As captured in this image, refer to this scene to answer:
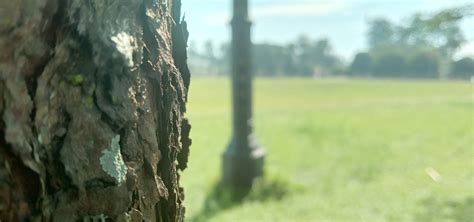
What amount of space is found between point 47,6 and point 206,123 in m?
8.72

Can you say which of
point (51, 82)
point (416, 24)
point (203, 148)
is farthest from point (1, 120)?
point (203, 148)

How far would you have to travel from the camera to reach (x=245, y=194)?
454cm

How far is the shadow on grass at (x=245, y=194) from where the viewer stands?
14.3 feet

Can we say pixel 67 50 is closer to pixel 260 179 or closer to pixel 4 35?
pixel 4 35

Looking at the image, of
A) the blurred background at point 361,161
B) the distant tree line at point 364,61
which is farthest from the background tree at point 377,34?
the blurred background at point 361,161

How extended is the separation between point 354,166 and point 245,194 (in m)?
1.77

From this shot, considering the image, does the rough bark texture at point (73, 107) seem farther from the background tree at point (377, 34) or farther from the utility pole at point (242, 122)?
the background tree at point (377, 34)

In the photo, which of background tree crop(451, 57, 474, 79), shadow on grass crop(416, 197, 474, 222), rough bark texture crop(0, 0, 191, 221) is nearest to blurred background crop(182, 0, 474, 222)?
shadow on grass crop(416, 197, 474, 222)

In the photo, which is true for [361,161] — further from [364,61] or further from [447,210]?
[364,61]

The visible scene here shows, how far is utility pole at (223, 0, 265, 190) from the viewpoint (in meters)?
4.57

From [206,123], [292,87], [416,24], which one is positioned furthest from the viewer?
[292,87]

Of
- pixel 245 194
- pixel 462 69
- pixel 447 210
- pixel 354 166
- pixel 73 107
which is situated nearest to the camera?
pixel 73 107

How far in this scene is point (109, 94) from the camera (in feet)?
2.76

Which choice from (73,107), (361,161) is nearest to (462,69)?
(361,161)
